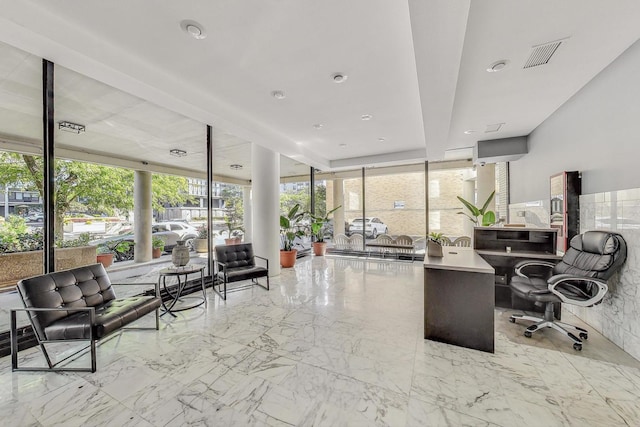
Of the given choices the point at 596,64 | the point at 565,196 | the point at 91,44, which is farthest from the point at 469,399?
the point at 91,44

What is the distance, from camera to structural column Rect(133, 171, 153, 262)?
163 inches

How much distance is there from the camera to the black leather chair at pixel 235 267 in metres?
4.25

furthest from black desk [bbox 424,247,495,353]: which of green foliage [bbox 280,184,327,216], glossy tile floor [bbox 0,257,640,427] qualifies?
green foliage [bbox 280,184,327,216]

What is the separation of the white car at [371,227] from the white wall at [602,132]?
422cm

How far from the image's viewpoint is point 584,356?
2465 millimetres

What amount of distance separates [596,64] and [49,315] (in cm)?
616

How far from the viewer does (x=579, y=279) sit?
254 cm

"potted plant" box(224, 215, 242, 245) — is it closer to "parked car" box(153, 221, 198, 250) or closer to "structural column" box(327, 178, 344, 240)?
"parked car" box(153, 221, 198, 250)

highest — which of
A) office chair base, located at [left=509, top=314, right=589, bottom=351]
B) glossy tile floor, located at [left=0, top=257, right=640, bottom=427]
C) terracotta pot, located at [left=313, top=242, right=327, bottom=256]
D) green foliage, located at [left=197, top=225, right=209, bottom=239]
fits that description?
green foliage, located at [left=197, top=225, right=209, bottom=239]

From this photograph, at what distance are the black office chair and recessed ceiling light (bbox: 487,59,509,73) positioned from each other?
2121mm

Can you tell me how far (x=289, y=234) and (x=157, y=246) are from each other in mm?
3023

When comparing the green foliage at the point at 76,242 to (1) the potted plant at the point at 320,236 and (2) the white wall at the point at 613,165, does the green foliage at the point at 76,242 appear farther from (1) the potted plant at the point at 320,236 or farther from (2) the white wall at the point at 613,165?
(2) the white wall at the point at 613,165

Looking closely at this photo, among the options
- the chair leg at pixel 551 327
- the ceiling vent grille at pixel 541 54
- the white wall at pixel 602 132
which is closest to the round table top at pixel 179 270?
the chair leg at pixel 551 327

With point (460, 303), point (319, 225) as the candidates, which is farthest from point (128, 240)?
point (460, 303)
